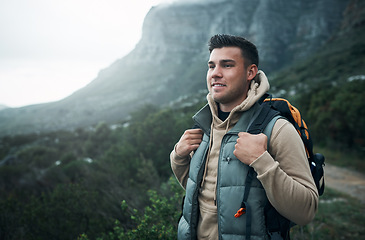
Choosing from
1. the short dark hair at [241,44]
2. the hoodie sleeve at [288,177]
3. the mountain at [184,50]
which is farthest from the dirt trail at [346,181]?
the mountain at [184,50]

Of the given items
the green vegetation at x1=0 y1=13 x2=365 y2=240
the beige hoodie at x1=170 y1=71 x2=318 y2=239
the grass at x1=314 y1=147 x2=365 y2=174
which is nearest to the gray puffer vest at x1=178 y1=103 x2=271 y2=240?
the beige hoodie at x1=170 y1=71 x2=318 y2=239

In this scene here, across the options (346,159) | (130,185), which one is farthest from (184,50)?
(130,185)

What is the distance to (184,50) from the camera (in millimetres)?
91688

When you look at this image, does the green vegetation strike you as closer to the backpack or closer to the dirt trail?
the dirt trail

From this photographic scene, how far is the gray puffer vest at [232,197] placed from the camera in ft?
4.20

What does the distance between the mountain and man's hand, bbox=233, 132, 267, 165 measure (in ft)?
157

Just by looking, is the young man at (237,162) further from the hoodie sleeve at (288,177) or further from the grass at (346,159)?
the grass at (346,159)

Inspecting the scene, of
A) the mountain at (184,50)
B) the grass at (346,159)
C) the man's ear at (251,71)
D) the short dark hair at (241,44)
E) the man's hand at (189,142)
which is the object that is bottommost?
the grass at (346,159)

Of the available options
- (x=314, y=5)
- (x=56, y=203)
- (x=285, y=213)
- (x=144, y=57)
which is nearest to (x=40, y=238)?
(x=56, y=203)

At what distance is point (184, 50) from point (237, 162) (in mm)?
95980

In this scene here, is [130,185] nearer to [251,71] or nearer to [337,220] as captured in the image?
[337,220]

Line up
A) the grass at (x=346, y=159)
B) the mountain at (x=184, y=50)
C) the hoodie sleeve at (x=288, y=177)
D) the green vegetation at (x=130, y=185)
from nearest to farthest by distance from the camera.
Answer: the hoodie sleeve at (x=288, y=177) → the green vegetation at (x=130, y=185) → the grass at (x=346, y=159) → the mountain at (x=184, y=50)

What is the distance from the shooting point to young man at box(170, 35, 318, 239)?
1.22m

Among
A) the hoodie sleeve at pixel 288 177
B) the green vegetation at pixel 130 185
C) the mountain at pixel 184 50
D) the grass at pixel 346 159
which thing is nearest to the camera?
the hoodie sleeve at pixel 288 177
